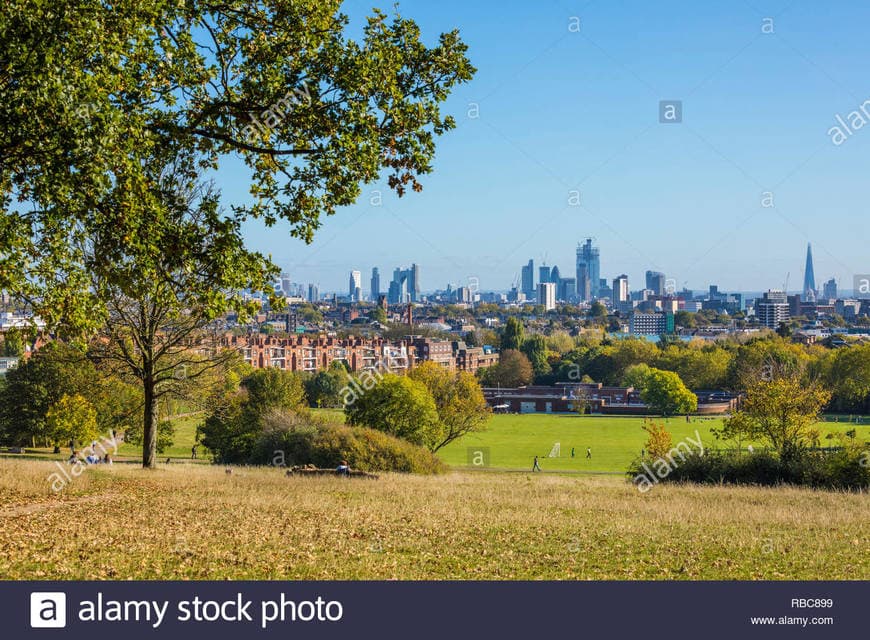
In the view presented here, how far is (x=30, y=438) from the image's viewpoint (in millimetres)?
45812

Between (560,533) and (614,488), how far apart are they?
9391 mm

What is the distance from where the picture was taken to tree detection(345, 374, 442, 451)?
1665 inches

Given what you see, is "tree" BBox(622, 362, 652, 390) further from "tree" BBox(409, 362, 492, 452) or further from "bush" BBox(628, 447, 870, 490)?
"bush" BBox(628, 447, 870, 490)

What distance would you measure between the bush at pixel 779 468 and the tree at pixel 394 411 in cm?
1939

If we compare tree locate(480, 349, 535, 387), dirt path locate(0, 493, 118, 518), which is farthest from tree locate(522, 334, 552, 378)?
dirt path locate(0, 493, 118, 518)

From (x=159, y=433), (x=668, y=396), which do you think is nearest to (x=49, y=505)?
A: (x=159, y=433)

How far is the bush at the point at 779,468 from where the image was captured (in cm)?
2267

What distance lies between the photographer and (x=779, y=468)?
2353 cm

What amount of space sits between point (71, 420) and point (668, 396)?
6766 cm

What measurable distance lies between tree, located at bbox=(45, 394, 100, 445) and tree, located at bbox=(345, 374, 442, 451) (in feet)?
41.0

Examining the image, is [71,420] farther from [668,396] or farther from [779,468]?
[668,396]

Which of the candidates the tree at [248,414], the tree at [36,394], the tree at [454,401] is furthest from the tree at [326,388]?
the tree at [36,394]

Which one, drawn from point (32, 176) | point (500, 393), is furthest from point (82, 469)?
point (500, 393)

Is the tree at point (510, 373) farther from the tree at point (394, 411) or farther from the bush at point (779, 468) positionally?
the bush at point (779, 468)
